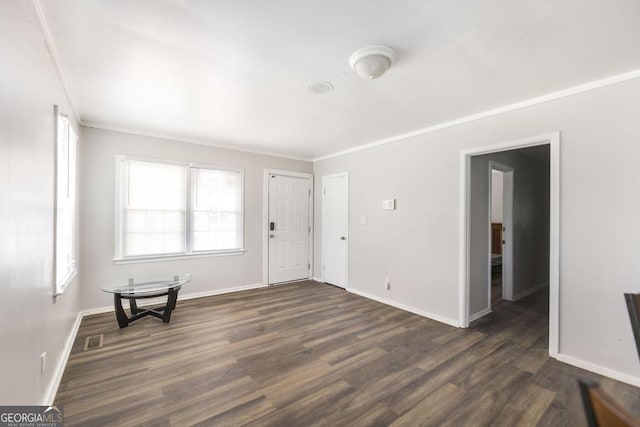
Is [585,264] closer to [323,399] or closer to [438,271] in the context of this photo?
[438,271]

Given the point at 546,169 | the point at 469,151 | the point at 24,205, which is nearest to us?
the point at 24,205

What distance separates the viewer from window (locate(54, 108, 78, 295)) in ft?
7.04

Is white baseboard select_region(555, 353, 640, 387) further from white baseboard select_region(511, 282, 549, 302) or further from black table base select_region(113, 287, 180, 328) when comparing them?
black table base select_region(113, 287, 180, 328)

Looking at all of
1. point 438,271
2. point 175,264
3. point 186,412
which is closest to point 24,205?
point 186,412

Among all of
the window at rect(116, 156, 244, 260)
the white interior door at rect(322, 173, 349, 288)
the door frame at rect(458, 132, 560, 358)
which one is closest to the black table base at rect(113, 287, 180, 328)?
the window at rect(116, 156, 244, 260)

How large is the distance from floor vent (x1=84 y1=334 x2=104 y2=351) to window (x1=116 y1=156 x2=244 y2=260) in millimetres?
1095

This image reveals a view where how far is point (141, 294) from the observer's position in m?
3.11

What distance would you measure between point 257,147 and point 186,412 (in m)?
3.71

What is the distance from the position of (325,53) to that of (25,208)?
6.57 ft

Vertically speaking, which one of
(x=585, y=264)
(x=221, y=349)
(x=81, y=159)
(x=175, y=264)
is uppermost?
(x=81, y=159)

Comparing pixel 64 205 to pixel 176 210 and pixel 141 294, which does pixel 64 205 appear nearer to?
pixel 141 294

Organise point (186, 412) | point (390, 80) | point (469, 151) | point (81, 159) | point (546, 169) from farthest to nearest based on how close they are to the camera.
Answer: point (546, 169), point (81, 159), point (469, 151), point (390, 80), point (186, 412)

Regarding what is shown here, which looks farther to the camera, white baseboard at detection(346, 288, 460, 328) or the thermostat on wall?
the thermostat on wall

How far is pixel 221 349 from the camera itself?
8.75 ft
